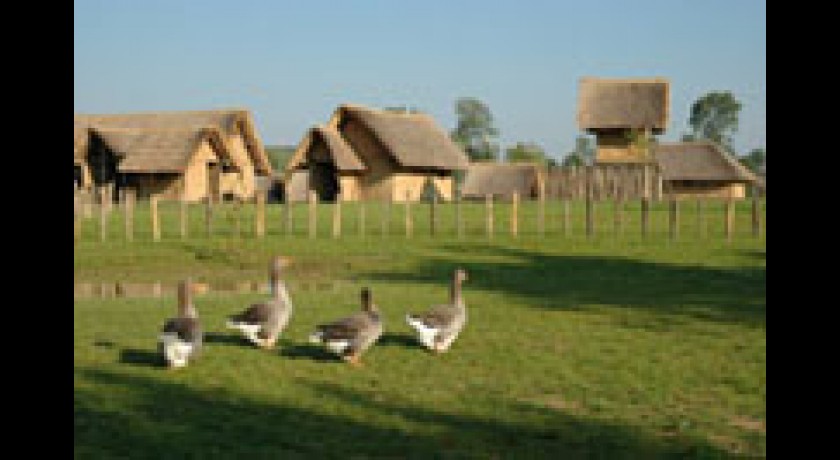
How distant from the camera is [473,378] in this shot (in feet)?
31.8

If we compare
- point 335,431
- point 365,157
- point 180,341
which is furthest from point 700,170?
point 335,431

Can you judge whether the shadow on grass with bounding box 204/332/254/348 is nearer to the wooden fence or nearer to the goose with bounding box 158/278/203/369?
the goose with bounding box 158/278/203/369

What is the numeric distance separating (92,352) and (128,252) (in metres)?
12.8

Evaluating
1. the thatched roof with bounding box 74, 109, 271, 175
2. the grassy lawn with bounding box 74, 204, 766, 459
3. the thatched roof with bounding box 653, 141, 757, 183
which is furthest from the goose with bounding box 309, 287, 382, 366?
the thatched roof with bounding box 653, 141, 757, 183

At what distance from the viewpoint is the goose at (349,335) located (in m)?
9.93

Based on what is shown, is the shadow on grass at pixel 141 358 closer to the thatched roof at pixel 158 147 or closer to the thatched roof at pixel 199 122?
the thatched roof at pixel 158 147

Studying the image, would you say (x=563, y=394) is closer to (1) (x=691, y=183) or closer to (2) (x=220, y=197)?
(2) (x=220, y=197)

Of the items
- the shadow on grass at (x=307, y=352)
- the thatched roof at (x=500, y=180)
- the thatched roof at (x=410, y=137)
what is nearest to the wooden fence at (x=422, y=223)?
the thatched roof at (x=410, y=137)

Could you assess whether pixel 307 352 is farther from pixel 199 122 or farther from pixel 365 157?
pixel 199 122

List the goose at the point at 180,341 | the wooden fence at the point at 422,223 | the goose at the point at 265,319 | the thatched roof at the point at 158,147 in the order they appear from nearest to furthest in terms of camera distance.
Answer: the goose at the point at 180,341
the goose at the point at 265,319
the wooden fence at the point at 422,223
the thatched roof at the point at 158,147

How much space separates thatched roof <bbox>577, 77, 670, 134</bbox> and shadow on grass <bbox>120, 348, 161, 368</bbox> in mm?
44550

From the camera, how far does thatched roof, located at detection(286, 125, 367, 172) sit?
4688cm

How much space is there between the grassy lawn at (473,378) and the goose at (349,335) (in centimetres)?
22

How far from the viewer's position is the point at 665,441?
742 centimetres
